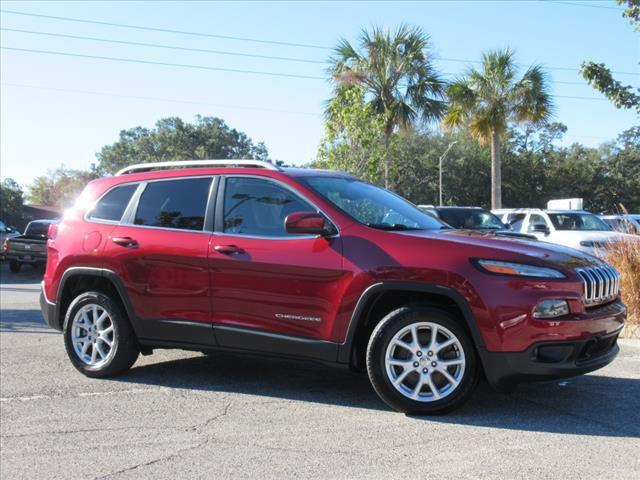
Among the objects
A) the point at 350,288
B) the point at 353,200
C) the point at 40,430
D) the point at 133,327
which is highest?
the point at 353,200

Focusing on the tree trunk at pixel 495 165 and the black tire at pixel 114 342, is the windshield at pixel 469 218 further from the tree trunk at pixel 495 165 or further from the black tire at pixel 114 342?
the black tire at pixel 114 342

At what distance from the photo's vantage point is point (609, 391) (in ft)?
17.1

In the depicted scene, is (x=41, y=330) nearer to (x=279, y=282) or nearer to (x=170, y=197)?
(x=170, y=197)

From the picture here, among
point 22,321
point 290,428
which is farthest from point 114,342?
point 22,321

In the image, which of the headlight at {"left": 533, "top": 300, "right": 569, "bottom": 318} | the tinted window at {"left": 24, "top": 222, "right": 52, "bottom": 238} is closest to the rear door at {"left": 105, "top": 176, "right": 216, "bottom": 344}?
the headlight at {"left": 533, "top": 300, "right": 569, "bottom": 318}

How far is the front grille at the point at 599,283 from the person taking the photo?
14.7 feet

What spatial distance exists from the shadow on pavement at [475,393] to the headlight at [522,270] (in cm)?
99

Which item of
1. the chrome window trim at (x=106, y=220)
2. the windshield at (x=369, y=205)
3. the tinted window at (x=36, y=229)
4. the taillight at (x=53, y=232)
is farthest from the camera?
the tinted window at (x=36, y=229)

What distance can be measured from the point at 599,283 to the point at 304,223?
2.09 meters

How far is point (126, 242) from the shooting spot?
566cm

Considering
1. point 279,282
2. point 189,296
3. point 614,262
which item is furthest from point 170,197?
point 614,262

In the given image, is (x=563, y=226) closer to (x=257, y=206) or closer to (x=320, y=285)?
(x=257, y=206)

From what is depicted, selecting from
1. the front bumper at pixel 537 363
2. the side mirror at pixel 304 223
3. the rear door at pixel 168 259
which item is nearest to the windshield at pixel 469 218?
the rear door at pixel 168 259

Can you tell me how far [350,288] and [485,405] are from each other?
1.34 meters
